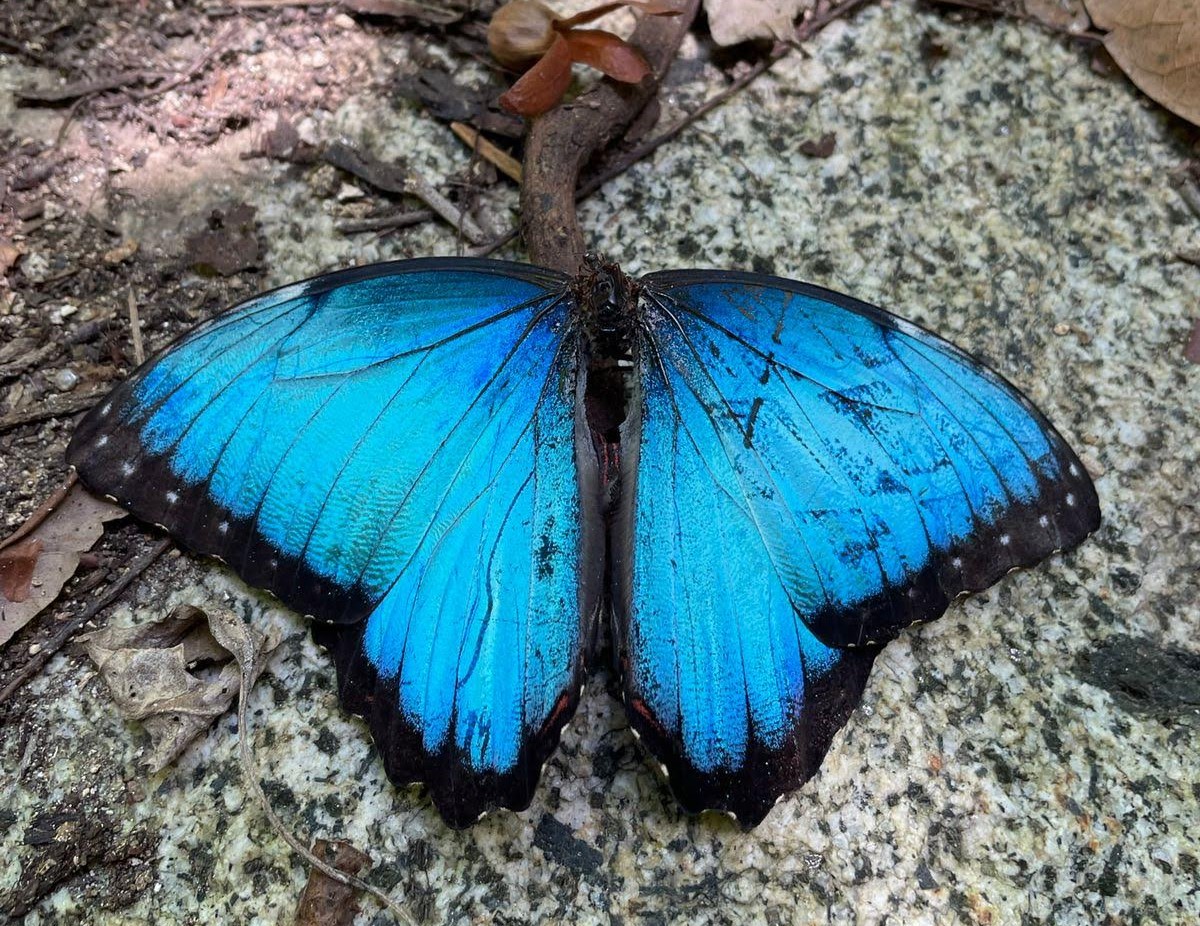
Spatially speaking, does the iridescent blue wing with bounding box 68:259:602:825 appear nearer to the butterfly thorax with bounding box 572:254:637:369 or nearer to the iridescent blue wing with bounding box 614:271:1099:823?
the butterfly thorax with bounding box 572:254:637:369

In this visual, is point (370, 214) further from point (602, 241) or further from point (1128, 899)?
point (1128, 899)

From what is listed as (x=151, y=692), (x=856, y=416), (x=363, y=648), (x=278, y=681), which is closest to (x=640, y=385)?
(x=856, y=416)

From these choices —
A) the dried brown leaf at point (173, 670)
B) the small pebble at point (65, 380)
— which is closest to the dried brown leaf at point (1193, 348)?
the dried brown leaf at point (173, 670)

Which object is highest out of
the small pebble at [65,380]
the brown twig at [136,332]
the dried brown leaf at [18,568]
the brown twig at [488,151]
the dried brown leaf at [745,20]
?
the dried brown leaf at [745,20]

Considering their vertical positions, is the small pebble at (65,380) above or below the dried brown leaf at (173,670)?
above

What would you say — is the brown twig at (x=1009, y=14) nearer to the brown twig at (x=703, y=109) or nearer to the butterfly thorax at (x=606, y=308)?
the brown twig at (x=703, y=109)

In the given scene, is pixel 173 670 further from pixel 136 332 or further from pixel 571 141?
pixel 571 141

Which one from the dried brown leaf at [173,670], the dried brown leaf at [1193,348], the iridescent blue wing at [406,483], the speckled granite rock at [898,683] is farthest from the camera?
the dried brown leaf at [1193,348]
